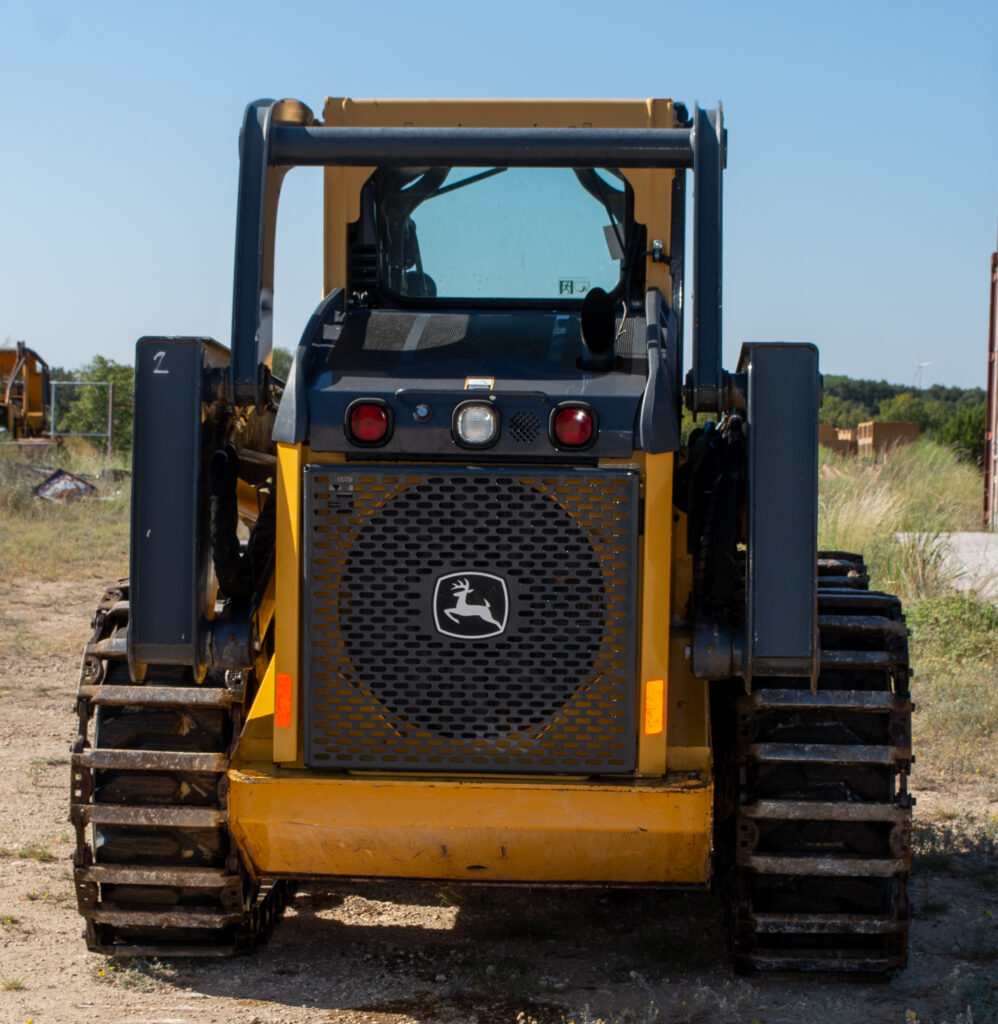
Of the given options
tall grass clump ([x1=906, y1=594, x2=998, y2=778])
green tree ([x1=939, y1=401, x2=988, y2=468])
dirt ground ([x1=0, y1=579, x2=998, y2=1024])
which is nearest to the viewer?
dirt ground ([x1=0, y1=579, x2=998, y2=1024])

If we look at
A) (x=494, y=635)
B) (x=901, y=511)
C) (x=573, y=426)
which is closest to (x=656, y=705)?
(x=494, y=635)

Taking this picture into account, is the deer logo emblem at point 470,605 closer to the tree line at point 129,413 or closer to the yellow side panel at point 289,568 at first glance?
the yellow side panel at point 289,568

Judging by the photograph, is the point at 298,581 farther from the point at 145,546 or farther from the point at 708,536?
the point at 708,536

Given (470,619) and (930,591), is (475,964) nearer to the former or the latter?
(470,619)

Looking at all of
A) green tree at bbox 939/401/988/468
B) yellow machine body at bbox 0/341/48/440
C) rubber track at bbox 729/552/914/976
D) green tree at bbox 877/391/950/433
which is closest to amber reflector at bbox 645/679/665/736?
rubber track at bbox 729/552/914/976

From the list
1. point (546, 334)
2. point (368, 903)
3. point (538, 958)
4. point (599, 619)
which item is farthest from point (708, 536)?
point (368, 903)

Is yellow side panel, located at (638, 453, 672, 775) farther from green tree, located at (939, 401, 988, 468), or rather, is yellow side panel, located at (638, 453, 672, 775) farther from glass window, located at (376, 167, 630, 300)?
green tree, located at (939, 401, 988, 468)

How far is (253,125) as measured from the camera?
3967 millimetres

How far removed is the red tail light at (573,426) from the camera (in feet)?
12.3

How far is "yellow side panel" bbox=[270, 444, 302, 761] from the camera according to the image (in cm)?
384

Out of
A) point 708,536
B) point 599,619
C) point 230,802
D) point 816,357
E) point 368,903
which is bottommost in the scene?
point 368,903

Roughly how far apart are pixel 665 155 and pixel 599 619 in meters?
1.43

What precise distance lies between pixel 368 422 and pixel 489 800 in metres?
1.17

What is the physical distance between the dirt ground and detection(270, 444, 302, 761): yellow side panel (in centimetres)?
94
